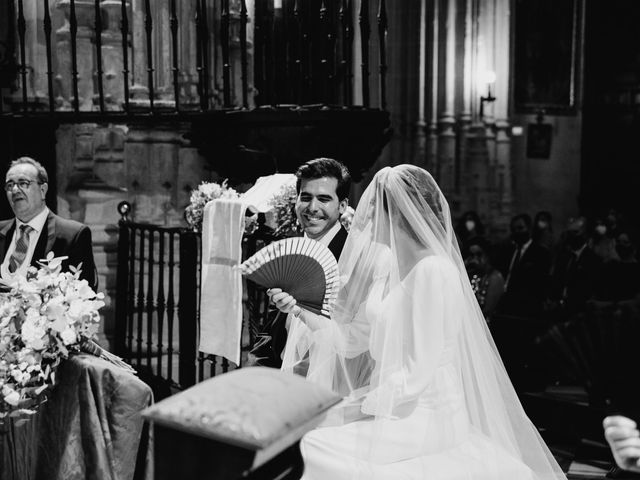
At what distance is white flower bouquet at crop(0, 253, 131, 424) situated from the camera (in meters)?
3.01

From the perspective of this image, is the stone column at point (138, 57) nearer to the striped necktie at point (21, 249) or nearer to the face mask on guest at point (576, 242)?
the striped necktie at point (21, 249)

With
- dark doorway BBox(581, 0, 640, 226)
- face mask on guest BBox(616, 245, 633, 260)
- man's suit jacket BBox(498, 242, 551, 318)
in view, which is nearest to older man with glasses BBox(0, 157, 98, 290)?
man's suit jacket BBox(498, 242, 551, 318)

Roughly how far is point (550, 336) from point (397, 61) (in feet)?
37.8

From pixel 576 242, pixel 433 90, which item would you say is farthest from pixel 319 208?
pixel 433 90

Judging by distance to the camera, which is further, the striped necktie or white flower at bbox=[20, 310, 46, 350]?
the striped necktie

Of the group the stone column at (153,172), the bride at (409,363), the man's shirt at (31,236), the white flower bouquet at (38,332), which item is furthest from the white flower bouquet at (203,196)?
the white flower bouquet at (38,332)

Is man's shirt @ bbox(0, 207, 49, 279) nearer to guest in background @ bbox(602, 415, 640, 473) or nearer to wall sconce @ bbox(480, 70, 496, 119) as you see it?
guest in background @ bbox(602, 415, 640, 473)

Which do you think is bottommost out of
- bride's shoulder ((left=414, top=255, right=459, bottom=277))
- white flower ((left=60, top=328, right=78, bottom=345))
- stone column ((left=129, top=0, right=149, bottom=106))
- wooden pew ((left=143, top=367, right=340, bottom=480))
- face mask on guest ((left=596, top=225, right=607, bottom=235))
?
face mask on guest ((left=596, top=225, right=607, bottom=235))

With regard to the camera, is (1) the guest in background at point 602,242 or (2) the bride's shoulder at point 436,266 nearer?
(2) the bride's shoulder at point 436,266

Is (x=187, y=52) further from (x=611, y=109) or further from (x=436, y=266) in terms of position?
(x=611, y=109)

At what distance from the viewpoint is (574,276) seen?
701 centimetres

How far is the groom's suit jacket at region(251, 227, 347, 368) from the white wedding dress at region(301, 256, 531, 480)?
2.21 ft

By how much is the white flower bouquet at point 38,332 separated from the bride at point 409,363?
75 cm

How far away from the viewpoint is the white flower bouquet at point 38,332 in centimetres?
301
